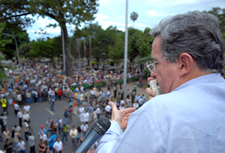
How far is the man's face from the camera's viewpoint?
1.05 meters

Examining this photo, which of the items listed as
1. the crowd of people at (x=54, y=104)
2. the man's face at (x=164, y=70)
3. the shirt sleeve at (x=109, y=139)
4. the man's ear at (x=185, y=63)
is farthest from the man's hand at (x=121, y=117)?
the crowd of people at (x=54, y=104)

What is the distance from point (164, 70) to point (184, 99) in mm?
365

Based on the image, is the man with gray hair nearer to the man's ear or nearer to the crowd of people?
the man's ear

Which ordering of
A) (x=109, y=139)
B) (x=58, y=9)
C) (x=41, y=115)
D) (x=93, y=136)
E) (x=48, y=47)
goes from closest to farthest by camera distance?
(x=109, y=139)
(x=93, y=136)
(x=41, y=115)
(x=58, y=9)
(x=48, y=47)

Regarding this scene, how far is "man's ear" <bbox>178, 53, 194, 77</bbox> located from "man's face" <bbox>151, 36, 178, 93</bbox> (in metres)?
0.03

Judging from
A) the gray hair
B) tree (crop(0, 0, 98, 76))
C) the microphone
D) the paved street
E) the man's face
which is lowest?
the paved street

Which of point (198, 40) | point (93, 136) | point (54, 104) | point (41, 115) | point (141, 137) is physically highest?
point (198, 40)

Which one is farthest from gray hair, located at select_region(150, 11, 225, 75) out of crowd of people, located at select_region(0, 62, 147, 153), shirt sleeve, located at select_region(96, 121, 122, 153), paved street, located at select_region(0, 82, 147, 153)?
paved street, located at select_region(0, 82, 147, 153)

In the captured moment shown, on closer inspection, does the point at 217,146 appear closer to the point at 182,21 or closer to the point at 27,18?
the point at 182,21

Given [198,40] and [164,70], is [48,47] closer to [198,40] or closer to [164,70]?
[164,70]

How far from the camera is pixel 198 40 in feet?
3.07

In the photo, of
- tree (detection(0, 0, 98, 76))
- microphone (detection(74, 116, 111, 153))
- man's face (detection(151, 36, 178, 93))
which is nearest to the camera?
man's face (detection(151, 36, 178, 93))

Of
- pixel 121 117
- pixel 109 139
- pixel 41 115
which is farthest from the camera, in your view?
pixel 41 115

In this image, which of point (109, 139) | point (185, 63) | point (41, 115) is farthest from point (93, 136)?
point (41, 115)
